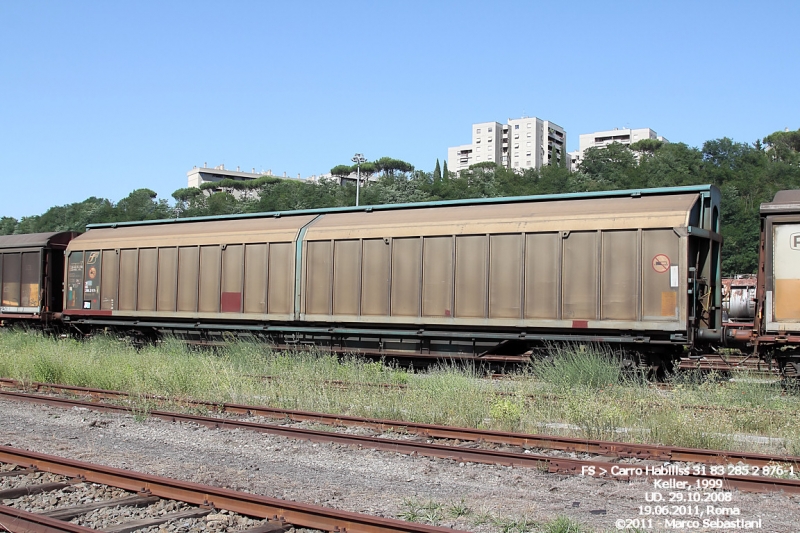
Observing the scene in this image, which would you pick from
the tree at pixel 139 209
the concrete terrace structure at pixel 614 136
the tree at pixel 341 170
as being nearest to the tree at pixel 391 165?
the tree at pixel 341 170

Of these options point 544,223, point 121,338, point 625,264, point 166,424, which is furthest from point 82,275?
point 625,264

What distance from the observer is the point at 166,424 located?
973 centimetres

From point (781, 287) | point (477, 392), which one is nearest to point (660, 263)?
point (781, 287)

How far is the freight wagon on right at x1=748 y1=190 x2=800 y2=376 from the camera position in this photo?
1133 centimetres

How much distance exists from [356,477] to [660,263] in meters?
7.44

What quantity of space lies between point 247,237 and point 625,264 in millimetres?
8552

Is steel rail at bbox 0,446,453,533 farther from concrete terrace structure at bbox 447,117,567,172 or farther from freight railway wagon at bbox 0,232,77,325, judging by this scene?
concrete terrace structure at bbox 447,117,567,172

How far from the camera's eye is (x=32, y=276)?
20922 mm

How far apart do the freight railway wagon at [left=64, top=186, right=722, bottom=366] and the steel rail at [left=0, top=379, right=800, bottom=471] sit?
475 cm

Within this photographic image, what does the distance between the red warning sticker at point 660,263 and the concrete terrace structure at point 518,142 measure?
152 meters

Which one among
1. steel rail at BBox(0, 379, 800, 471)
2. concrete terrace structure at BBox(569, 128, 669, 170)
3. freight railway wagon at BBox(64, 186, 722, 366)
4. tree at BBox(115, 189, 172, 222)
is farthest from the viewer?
concrete terrace structure at BBox(569, 128, 669, 170)

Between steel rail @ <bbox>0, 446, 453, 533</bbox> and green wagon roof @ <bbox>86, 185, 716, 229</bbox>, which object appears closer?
steel rail @ <bbox>0, 446, 453, 533</bbox>

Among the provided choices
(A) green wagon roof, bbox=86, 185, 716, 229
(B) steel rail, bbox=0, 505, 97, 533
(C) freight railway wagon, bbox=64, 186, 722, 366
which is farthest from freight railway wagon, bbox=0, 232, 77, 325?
(B) steel rail, bbox=0, 505, 97, 533

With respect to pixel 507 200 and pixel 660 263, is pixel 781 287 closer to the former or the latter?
pixel 660 263
